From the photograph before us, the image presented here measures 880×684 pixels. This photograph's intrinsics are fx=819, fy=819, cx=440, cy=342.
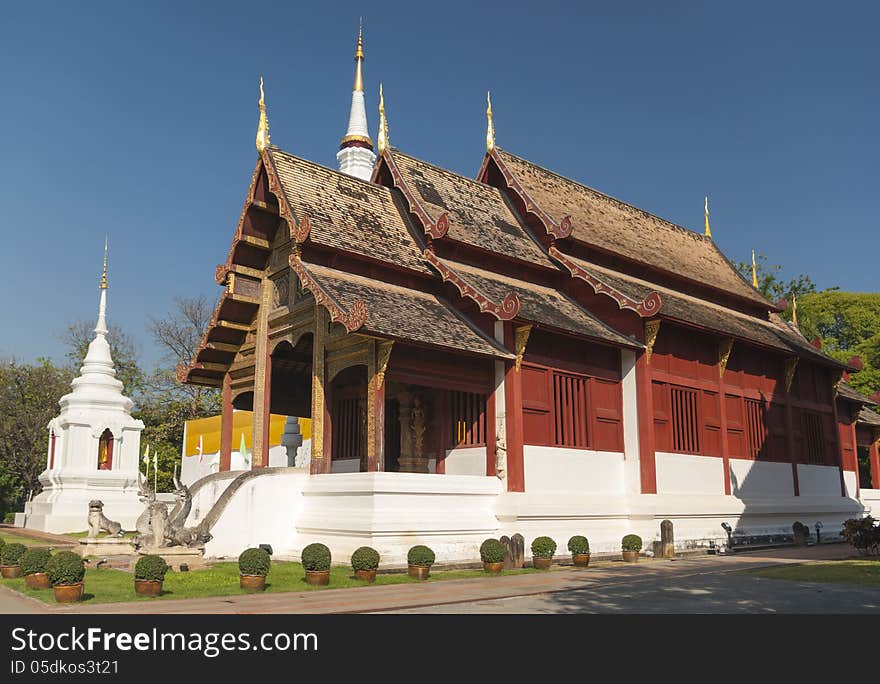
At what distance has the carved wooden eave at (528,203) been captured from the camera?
19202 millimetres

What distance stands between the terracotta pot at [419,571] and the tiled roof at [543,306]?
518 cm

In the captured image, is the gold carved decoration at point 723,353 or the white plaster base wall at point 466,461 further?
the gold carved decoration at point 723,353

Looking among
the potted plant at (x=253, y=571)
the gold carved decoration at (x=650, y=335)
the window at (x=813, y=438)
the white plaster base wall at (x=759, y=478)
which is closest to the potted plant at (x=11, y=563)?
the potted plant at (x=253, y=571)

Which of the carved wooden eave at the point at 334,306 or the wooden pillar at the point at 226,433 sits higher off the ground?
the carved wooden eave at the point at 334,306

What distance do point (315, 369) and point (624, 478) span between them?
7.07 metres

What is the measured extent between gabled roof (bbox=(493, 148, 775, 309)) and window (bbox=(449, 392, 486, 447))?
5004mm

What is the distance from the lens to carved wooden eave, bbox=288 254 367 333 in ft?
44.3

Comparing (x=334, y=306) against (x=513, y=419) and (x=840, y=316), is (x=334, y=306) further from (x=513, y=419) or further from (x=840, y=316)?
(x=840, y=316)

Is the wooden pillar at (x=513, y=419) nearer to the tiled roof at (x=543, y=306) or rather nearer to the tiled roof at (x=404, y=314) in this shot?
the tiled roof at (x=404, y=314)

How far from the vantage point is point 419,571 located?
13.0m

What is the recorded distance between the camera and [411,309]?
51.9ft

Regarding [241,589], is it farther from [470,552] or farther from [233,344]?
[233,344]

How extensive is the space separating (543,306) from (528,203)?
13.3 ft

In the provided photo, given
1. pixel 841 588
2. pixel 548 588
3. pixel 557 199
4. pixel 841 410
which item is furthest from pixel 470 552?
pixel 841 410
